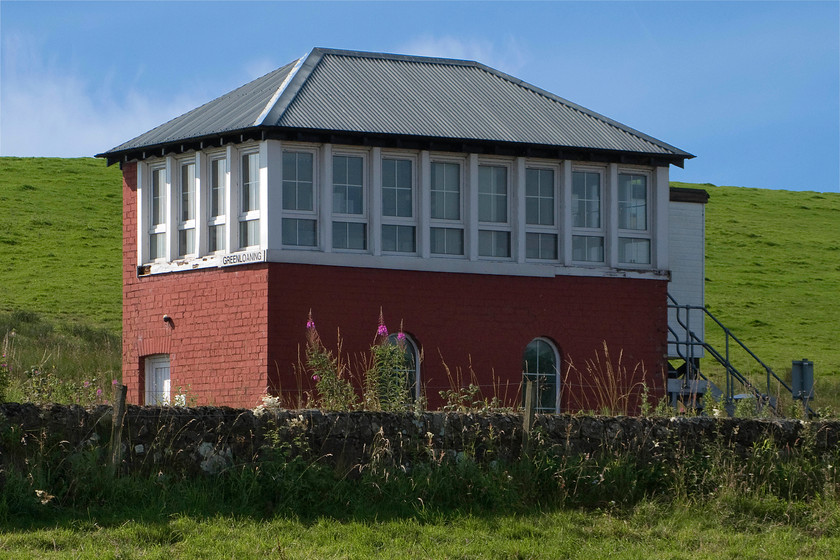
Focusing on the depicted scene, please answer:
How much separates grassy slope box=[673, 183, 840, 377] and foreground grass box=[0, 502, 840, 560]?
24.4 m

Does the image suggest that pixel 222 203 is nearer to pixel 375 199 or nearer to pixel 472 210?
pixel 375 199

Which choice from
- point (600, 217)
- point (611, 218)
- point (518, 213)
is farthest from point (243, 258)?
point (611, 218)

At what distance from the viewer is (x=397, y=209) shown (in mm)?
19922

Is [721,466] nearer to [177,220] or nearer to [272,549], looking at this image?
[272,549]

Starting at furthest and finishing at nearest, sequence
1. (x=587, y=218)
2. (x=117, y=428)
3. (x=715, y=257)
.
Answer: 1. (x=715, y=257)
2. (x=587, y=218)
3. (x=117, y=428)

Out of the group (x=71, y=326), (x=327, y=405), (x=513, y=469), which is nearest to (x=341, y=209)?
(x=327, y=405)

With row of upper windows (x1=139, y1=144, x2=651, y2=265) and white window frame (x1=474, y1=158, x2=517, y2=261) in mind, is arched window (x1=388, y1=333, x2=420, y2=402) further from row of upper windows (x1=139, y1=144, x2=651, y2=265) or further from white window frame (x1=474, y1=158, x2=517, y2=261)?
white window frame (x1=474, y1=158, x2=517, y2=261)

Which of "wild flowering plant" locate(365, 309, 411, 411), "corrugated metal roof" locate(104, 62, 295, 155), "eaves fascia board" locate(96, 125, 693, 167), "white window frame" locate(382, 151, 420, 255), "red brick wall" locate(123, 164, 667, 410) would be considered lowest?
"wild flowering plant" locate(365, 309, 411, 411)

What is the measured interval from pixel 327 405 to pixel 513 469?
232cm

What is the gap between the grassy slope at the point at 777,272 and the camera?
4041 cm

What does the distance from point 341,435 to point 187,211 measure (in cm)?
967

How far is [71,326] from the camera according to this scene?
3447 cm

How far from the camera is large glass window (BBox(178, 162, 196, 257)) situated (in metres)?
20.3

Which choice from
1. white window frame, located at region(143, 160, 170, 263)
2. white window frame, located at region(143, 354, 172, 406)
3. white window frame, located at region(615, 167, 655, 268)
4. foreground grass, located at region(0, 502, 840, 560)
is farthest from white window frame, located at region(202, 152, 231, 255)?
foreground grass, located at region(0, 502, 840, 560)
